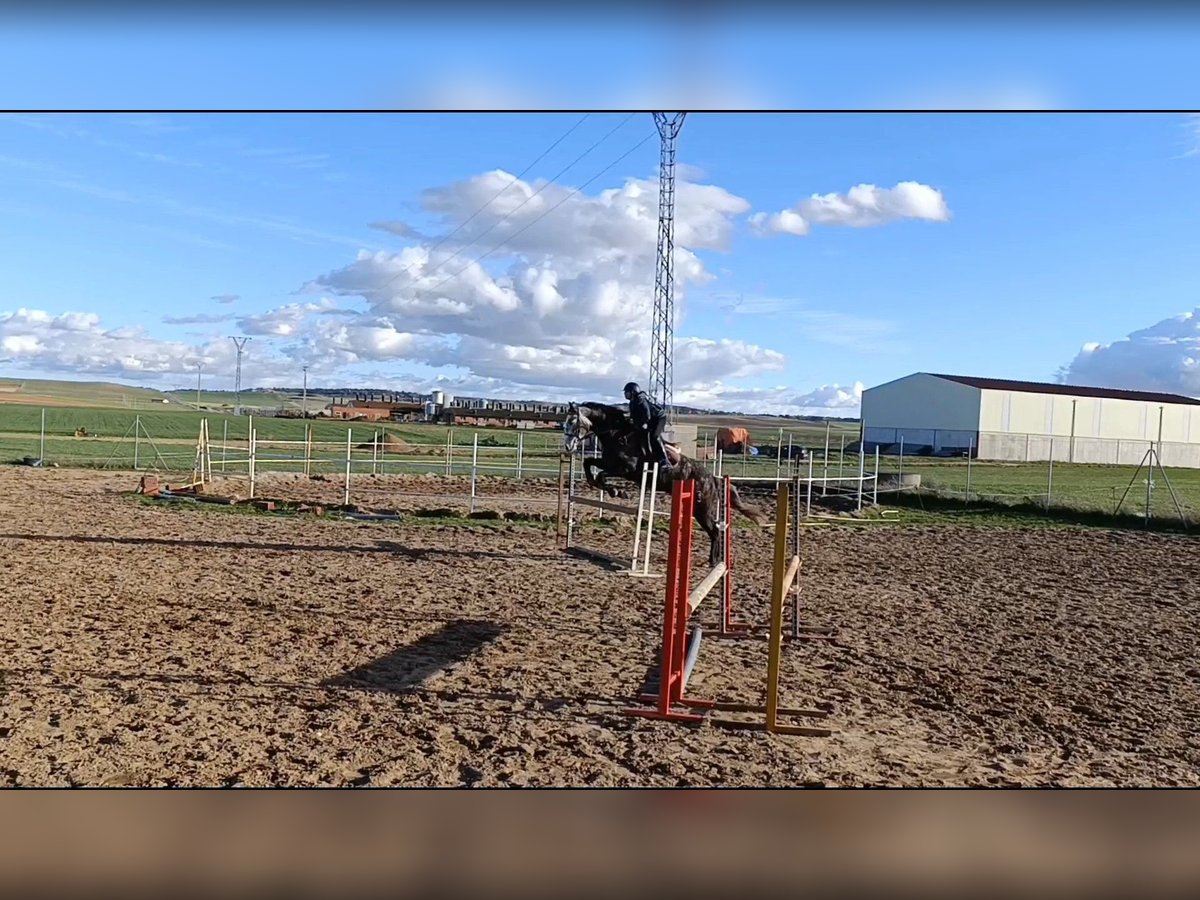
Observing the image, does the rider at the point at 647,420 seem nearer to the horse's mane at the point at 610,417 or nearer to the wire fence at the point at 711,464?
the horse's mane at the point at 610,417

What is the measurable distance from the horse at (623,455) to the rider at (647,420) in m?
0.07

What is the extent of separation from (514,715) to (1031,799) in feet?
8.27

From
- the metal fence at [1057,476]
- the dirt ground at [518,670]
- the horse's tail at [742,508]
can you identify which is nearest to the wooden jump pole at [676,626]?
the dirt ground at [518,670]

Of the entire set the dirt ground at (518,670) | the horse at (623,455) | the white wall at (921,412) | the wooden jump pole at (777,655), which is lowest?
the dirt ground at (518,670)

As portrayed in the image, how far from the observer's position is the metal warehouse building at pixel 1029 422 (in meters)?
37.0

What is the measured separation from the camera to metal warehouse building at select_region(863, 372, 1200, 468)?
3700 centimetres

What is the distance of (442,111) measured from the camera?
4.20 metres

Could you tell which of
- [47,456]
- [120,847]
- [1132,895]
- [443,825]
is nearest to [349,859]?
[443,825]

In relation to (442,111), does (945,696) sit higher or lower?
lower

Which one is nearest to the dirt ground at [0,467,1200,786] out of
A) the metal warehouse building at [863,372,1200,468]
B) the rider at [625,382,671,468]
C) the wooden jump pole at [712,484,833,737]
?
the wooden jump pole at [712,484,833,737]

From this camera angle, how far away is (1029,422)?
3984 centimetres

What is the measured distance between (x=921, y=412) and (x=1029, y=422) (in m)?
4.52

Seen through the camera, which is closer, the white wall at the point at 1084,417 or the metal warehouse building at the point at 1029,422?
the metal warehouse building at the point at 1029,422

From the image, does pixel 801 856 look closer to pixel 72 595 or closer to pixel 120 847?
pixel 120 847
